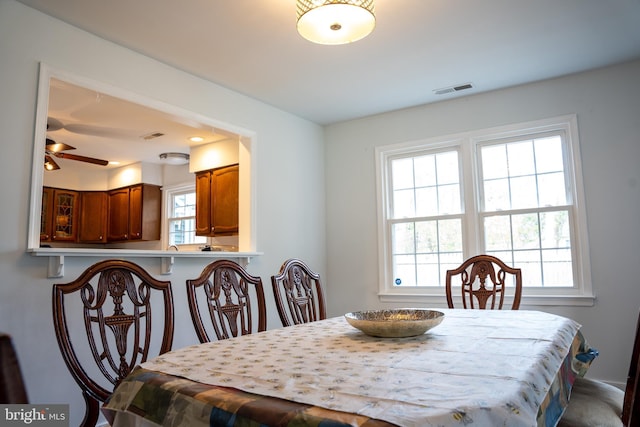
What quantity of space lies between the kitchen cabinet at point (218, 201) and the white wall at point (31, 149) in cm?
65

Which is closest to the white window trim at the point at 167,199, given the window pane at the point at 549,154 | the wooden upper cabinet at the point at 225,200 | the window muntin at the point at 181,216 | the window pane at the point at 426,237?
the window muntin at the point at 181,216

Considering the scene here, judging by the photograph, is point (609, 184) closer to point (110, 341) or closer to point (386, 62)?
point (386, 62)

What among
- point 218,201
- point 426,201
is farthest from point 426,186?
point 218,201

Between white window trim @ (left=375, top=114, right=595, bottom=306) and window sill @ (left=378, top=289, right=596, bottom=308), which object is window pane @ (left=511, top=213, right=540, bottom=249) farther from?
window sill @ (left=378, top=289, right=596, bottom=308)

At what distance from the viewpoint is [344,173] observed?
15.9ft

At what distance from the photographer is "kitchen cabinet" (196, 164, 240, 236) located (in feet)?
15.4

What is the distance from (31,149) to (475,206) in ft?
11.4

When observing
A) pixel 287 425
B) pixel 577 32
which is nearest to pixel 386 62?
pixel 577 32

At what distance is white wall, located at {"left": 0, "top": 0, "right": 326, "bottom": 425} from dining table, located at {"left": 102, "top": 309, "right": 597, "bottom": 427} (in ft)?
5.37

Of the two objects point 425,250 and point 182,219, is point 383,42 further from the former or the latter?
point 182,219

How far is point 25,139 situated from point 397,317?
2.31m

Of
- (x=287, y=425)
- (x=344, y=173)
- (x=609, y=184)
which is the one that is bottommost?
(x=287, y=425)

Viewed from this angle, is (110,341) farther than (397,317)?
Yes

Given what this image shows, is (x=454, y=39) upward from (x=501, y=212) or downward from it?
upward
